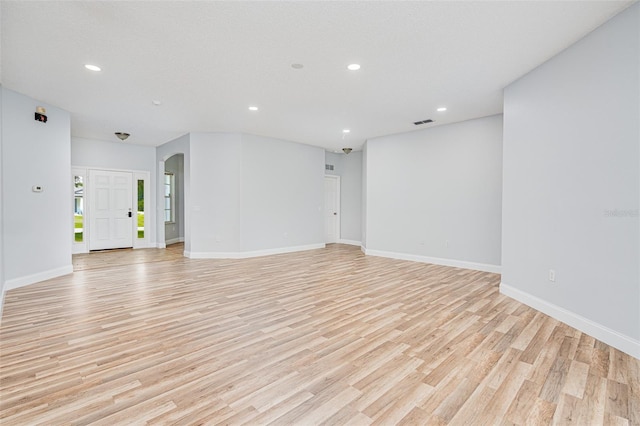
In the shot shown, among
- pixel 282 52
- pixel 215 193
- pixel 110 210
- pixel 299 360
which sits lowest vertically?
pixel 299 360

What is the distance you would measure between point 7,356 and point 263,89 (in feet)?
12.6

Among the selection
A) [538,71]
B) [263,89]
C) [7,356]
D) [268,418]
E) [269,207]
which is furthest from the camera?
[269,207]

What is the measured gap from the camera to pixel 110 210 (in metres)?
8.20

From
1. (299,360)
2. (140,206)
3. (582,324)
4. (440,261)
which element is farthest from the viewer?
(140,206)

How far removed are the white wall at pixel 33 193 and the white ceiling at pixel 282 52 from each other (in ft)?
1.52

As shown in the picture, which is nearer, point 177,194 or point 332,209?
point 332,209

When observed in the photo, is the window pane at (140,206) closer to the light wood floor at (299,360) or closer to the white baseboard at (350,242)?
the light wood floor at (299,360)

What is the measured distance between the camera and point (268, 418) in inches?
70.0

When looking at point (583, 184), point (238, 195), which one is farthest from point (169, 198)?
point (583, 184)

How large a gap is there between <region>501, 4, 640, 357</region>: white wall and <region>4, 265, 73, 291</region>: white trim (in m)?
7.03

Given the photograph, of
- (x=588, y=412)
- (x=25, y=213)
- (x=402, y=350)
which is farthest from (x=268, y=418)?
(x=25, y=213)

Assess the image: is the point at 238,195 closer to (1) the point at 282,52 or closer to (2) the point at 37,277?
(2) the point at 37,277

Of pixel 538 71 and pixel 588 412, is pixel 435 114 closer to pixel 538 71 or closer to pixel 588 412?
pixel 538 71

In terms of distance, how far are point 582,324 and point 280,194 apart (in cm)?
612
